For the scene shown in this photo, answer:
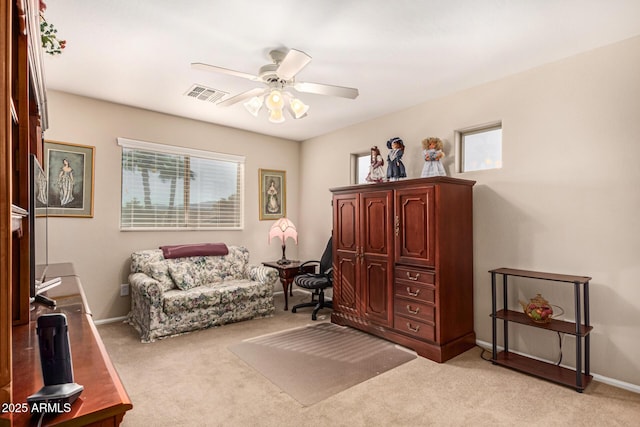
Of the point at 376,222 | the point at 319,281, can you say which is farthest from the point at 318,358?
the point at 376,222

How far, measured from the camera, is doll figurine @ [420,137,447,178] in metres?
3.56

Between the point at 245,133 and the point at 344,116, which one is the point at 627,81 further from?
the point at 245,133

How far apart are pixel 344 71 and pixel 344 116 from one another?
1.38 metres

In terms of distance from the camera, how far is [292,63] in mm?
2396

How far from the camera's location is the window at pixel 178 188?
14.1 feet

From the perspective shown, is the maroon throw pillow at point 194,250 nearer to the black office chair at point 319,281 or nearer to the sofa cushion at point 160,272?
the sofa cushion at point 160,272

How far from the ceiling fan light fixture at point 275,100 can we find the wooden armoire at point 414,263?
4.54 feet

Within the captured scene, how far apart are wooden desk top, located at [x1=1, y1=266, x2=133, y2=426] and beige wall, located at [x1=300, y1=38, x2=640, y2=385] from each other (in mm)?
3256

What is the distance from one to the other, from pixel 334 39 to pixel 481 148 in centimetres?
196

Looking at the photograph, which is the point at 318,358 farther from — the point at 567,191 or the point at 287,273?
the point at 567,191

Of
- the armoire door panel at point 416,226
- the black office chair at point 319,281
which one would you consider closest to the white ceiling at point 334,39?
the armoire door panel at point 416,226

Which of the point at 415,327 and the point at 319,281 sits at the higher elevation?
the point at 319,281

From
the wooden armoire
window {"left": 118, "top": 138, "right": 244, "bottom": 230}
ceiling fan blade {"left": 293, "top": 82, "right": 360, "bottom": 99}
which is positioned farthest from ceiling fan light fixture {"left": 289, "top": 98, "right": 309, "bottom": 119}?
window {"left": 118, "top": 138, "right": 244, "bottom": 230}

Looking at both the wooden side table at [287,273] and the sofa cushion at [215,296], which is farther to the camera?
the wooden side table at [287,273]
